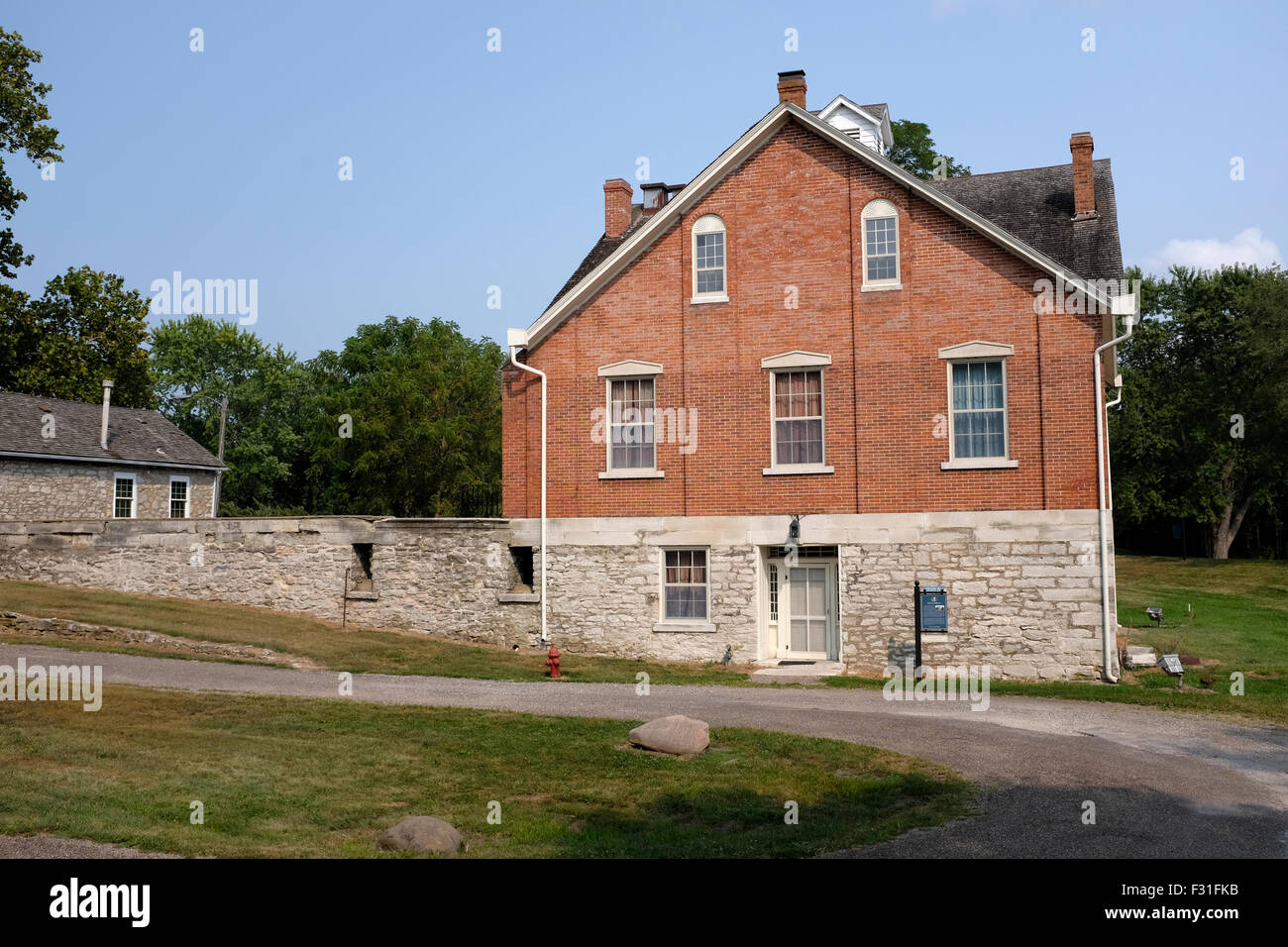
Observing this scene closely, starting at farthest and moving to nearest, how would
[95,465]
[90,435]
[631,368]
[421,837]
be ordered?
1. [90,435]
2. [95,465]
3. [631,368]
4. [421,837]

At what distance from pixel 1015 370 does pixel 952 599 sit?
15.2 feet

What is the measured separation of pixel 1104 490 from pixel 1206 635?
1062 centimetres

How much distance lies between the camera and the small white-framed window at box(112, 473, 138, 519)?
36.2 m

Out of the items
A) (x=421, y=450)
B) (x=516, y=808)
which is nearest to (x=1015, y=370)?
(x=516, y=808)

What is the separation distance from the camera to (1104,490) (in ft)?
66.4

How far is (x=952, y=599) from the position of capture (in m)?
21.2

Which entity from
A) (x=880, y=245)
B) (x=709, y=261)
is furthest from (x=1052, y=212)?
(x=709, y=261)

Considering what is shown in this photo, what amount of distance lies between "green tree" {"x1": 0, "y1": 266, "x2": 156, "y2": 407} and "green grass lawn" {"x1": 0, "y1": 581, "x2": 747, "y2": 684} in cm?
2192

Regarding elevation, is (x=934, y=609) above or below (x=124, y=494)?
below

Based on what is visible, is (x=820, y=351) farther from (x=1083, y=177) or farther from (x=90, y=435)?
(x=90, y=435)

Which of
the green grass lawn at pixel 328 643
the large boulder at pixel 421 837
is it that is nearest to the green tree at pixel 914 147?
the green grass lawn at pixel 328 643

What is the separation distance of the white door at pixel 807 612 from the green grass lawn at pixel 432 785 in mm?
8841

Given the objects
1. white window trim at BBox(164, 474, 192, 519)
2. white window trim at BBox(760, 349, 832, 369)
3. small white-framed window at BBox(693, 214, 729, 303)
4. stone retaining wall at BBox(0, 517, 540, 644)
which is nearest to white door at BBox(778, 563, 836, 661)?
white window trim at BBox(760, 349, 832, 369)
